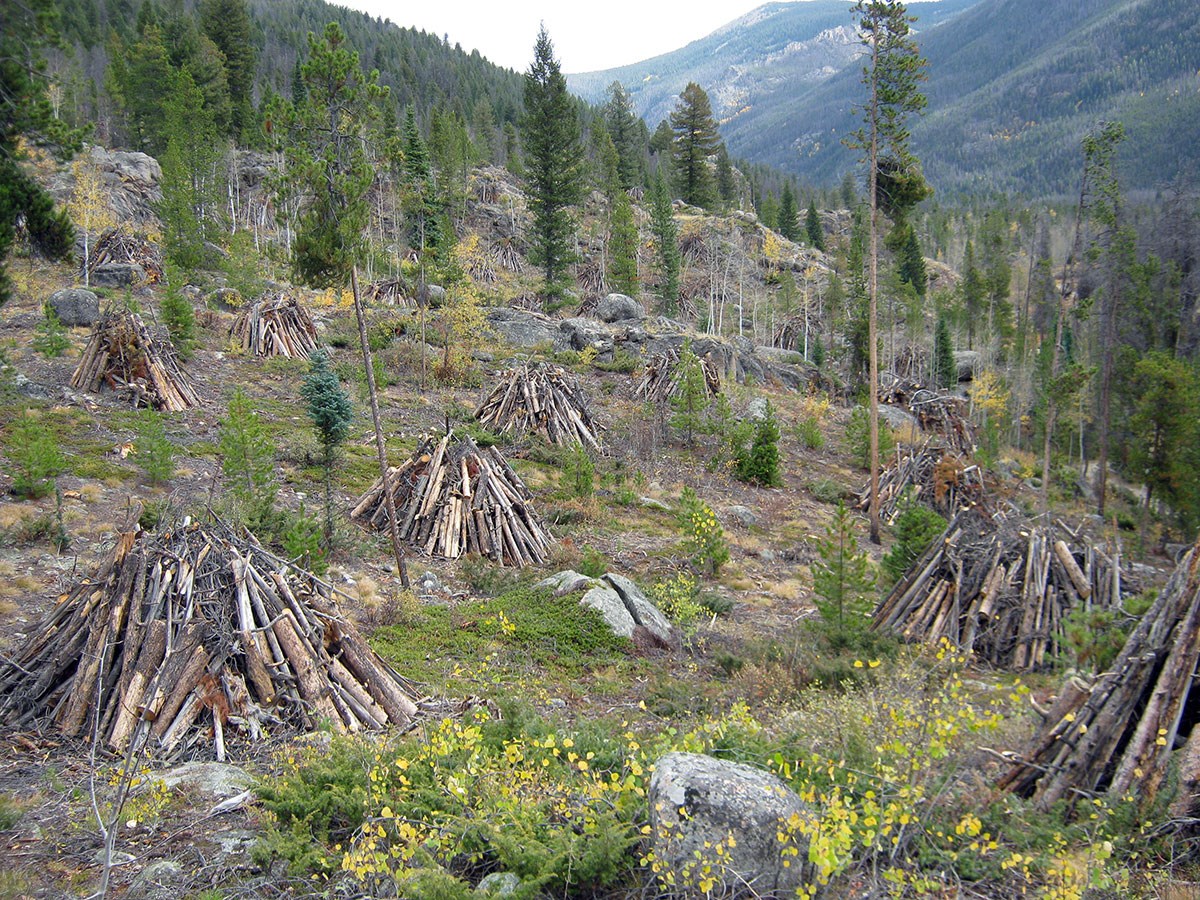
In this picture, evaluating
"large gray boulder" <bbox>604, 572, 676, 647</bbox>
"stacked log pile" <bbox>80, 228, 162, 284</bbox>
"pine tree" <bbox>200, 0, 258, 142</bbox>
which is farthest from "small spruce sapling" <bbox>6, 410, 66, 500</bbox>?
"pine tree" <bbox>200, 0, 258, 142</bbox>

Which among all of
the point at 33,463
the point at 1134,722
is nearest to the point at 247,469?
the point at 33,463

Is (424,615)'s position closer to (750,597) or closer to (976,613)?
(750,597)

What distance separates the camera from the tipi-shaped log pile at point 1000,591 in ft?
33.1

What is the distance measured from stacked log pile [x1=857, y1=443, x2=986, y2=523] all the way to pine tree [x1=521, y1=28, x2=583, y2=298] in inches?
865

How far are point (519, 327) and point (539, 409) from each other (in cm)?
1201

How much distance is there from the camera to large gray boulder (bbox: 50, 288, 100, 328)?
19.3 metres

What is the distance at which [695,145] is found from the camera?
5797 cm

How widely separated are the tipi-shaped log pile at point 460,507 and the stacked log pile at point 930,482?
1078 cm

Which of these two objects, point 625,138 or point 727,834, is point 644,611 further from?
point 625,138

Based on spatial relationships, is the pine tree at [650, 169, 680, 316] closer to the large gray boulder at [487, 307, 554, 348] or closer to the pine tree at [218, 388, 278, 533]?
the large gray boulder at [487, 307, 554, 348]

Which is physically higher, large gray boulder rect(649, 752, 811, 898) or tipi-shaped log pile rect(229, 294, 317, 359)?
tipi-shaped log pile rect(229, 294, 317, 359)

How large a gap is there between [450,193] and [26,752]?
45434 mm

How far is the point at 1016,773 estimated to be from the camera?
213 inches

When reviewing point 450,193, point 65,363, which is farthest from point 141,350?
point 450,193
